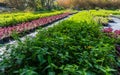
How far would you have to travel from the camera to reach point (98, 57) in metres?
3.74

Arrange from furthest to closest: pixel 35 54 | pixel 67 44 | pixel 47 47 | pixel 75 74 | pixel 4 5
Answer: pixel 4 5, pixel 67 44, pixel 47 47, pixel 35 54, pixel 75 74

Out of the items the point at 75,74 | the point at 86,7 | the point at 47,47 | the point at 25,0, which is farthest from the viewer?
the point at 86,7

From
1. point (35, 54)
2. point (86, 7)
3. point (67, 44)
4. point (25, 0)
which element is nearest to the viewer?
point (35, 54)

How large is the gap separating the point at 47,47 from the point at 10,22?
13.5 meters

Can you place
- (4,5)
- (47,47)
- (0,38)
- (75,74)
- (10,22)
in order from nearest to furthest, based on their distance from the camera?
(75,74)
(47,47)
(0,38)
(10,22)
(4,5)

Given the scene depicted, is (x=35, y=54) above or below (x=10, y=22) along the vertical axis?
above

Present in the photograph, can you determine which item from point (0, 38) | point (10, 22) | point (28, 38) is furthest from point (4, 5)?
point (28, 38)

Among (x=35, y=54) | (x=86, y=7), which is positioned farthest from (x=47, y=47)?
(x=86, y=7)

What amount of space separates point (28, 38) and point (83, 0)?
A: 5682 centimetres

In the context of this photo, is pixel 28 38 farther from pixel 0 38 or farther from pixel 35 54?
pixel 0 38

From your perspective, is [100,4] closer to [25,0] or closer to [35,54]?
[25,0]

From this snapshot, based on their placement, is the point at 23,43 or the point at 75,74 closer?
the point at 75,74

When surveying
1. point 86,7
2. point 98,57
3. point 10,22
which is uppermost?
point 98,57

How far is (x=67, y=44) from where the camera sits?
410 cm
